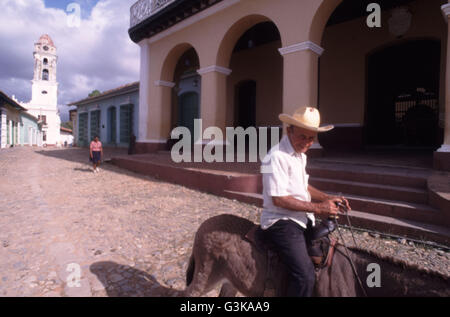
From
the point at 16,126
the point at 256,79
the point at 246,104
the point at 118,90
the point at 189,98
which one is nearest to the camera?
the point at 256,79

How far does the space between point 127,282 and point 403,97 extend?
9.80 meters

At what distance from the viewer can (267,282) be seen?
1.66 metres

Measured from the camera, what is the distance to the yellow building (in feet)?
20.3

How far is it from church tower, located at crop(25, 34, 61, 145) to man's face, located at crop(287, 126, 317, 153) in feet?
151

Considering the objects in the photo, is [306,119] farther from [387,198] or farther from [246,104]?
[246,104]

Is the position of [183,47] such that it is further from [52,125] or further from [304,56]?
[52,125]

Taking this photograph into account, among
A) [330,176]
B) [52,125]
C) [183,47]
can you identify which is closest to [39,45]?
[52,125]

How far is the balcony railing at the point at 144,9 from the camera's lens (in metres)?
9.32

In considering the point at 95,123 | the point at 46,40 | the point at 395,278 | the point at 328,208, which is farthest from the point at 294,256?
the point at 46,40

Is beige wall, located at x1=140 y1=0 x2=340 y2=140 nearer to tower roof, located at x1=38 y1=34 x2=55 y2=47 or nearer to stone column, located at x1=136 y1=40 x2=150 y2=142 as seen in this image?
stone column, located at x1=136 y1=40 x2=150 y2=142

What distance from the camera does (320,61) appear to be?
890 cm

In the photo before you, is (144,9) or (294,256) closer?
(294,256)

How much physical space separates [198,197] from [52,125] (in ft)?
142

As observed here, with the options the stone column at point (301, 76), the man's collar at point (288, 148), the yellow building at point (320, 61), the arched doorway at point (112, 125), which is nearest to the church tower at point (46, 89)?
the arched doorway at point (112, 125)
